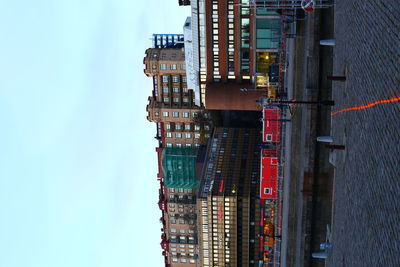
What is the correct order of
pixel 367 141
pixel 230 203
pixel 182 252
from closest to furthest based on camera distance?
1. pixel 367 141
2. pixel 230 203
3. pixel 182 252

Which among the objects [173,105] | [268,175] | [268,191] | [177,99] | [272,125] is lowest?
[268,191]

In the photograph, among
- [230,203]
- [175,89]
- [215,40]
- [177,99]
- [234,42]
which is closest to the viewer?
[234,42]

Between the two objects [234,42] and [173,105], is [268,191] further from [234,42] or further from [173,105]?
[173,105]

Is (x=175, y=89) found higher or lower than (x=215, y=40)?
lower

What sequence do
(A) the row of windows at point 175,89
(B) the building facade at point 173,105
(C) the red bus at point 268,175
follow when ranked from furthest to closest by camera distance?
1. (A) the row of windows at point 175,89
2. (B) the building facade at point 173,105
3. (C) the red bus at point 268,175

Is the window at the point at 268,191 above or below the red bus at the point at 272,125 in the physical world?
below

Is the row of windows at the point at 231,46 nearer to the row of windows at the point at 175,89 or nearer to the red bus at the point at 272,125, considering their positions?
the red bus at the point at 272,125

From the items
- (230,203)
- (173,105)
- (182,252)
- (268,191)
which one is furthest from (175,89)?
(268,191)

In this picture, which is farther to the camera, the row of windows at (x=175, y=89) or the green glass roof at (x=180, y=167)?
the green glass roof at (x=180, y=167)

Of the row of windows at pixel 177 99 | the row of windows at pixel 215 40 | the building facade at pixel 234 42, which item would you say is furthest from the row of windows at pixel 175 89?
the row of windows at pixel 215 40

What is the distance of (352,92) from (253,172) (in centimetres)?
6360

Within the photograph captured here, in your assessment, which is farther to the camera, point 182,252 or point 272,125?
point 182,252

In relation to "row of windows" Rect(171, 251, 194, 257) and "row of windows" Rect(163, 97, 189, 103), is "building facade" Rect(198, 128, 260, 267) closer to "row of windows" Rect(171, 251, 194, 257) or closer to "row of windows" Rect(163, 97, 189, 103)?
"row of windows" Rect(163, 97, 189, 103)

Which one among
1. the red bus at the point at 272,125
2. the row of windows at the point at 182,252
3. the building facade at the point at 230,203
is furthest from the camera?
the row of windows at the point at 182,252
